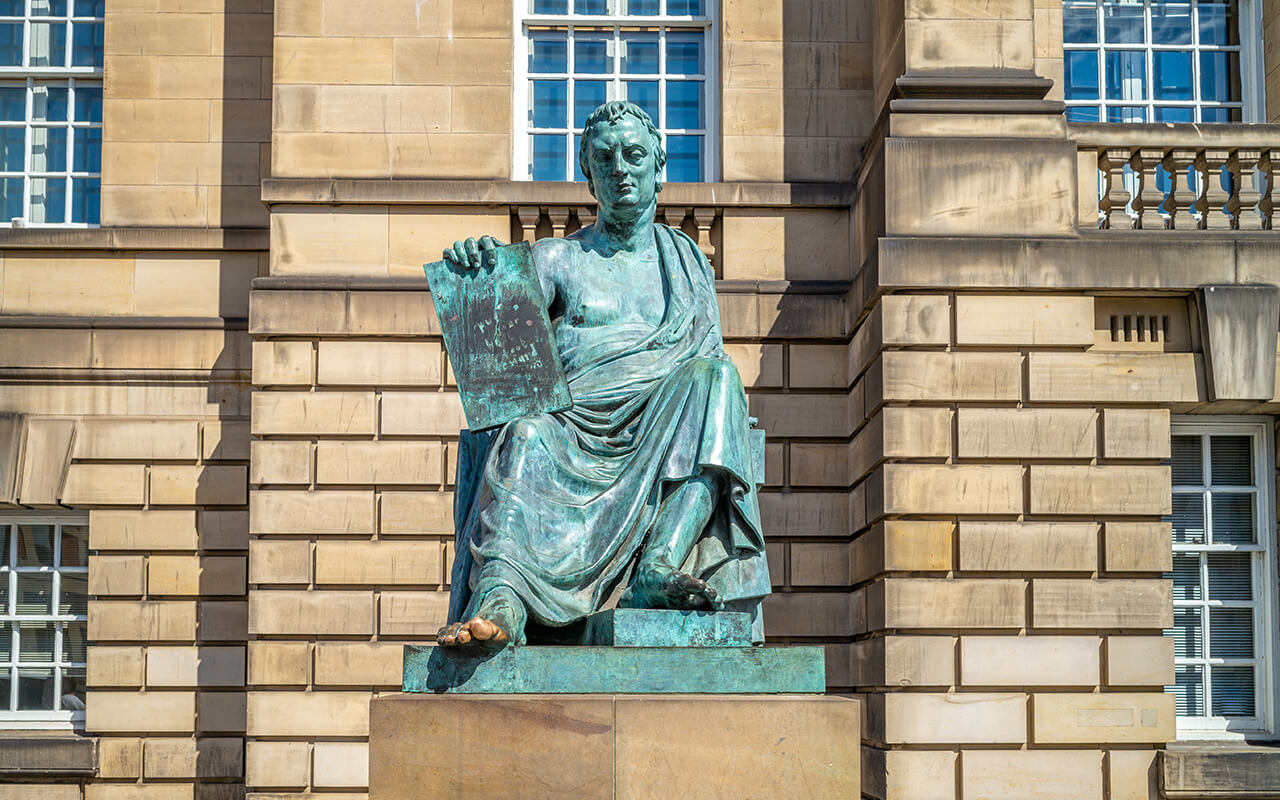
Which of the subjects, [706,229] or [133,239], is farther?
[133,239]

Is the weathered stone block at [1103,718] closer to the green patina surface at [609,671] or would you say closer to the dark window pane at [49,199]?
the green patina surface at [609,671]

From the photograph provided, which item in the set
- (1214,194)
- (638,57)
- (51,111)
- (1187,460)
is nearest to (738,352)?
(638,57)

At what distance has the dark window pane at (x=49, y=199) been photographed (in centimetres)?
1448

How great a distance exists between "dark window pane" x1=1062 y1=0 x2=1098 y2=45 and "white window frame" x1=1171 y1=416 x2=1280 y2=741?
333 cm

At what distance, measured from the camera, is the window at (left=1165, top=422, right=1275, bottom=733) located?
12.2m

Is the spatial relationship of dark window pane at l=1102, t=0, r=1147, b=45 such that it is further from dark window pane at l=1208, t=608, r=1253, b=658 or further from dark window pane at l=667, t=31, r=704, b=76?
dark window pane at l=1208, t=608, r=1253, b=658

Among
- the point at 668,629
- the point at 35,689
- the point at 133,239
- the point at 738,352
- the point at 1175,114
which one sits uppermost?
the point at 1175,114

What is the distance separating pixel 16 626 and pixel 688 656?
9664 millimetres

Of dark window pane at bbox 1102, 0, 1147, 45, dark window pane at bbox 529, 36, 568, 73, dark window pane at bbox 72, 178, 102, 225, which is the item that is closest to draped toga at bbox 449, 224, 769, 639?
dark window pane at bbox 529, 36, 568, 73

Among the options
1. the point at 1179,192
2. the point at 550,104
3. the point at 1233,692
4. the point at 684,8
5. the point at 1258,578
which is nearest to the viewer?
the point at 1179,192

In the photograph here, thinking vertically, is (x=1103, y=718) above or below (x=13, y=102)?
below

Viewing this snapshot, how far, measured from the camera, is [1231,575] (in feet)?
40.5

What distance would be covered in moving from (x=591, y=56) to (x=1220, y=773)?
24.1ft

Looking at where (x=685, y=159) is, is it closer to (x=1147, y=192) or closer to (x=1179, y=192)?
(x=1147, y=192)
